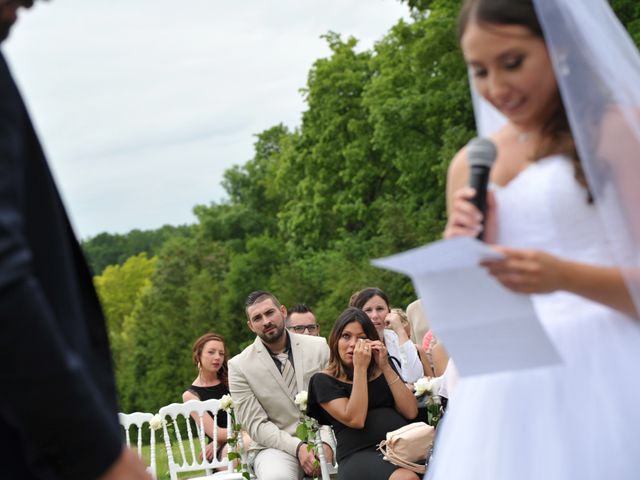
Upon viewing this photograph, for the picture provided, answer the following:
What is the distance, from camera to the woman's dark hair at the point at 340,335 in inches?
303

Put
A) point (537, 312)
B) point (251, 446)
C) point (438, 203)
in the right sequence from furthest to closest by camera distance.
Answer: point (438, 203) < point (251, 446) < point (537, 312)

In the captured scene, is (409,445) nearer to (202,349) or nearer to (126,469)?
(202,349)

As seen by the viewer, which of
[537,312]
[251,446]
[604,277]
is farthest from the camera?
[251,446]

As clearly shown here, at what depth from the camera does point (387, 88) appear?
28.5m

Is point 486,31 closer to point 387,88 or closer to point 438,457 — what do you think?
point 438,457

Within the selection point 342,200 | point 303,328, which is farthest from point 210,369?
point 342,200

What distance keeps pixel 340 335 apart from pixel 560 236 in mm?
5280

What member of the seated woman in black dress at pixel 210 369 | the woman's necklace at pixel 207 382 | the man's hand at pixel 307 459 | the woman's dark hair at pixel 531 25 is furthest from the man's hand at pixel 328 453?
the woman's dark hair at pixel 531 25

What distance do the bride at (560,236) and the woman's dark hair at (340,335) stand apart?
504 centimetres

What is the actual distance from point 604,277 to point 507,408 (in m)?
0.39

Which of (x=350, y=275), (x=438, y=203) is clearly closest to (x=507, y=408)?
(x=438, y=203)

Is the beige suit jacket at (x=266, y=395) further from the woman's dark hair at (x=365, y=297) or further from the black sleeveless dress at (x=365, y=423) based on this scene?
the black sleeveless dress at (x=365, y=423)

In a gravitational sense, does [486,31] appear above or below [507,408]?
above

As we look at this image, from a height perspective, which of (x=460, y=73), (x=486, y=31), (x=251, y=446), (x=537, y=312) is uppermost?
(x=460, y=73)
